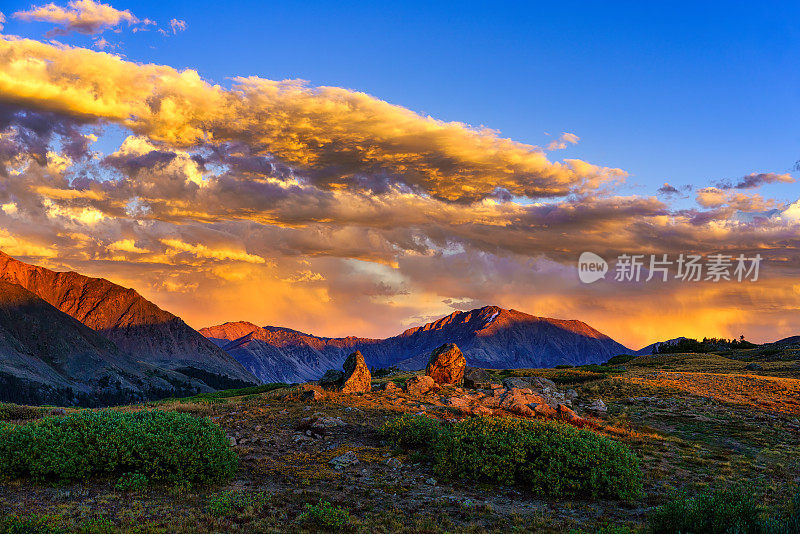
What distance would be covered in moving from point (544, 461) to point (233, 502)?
9.08 meters

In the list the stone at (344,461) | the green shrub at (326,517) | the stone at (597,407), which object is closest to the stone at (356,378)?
the stone at (597,407)

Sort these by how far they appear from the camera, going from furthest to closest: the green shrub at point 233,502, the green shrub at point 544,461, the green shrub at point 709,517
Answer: the green shrub at point 544,461
the green shrub at point 233,502
the green shrub at point 709,517

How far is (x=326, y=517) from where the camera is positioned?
11695 mm

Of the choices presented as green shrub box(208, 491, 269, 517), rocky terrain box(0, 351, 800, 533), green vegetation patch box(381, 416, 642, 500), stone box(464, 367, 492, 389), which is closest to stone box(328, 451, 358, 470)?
rocky terrain box(0, 351, 800, 533)

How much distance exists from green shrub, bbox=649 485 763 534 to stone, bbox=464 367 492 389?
26.9 metres

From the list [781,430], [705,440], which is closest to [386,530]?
[705,440]

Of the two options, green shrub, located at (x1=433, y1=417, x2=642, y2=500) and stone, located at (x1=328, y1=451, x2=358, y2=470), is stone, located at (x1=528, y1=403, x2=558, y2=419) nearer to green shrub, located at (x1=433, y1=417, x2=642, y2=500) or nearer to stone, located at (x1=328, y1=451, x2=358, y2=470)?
green shrub, located at (x1=433, y1=417, x2=642, y2=500)

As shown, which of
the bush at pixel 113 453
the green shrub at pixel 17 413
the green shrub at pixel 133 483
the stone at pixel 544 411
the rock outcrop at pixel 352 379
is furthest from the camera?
the rock outcrop at pixel 352 379

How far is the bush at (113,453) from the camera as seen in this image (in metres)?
13.9

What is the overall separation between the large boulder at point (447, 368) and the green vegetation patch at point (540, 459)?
70.3ft

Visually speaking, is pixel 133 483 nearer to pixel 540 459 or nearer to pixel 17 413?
pixel 540 459

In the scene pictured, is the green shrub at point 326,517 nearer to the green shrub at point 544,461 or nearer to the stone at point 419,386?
the green shrub at point 544,461

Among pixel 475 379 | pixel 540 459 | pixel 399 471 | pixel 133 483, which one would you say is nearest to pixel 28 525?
pixel 133 483

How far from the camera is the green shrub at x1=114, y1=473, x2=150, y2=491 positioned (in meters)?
13.5
